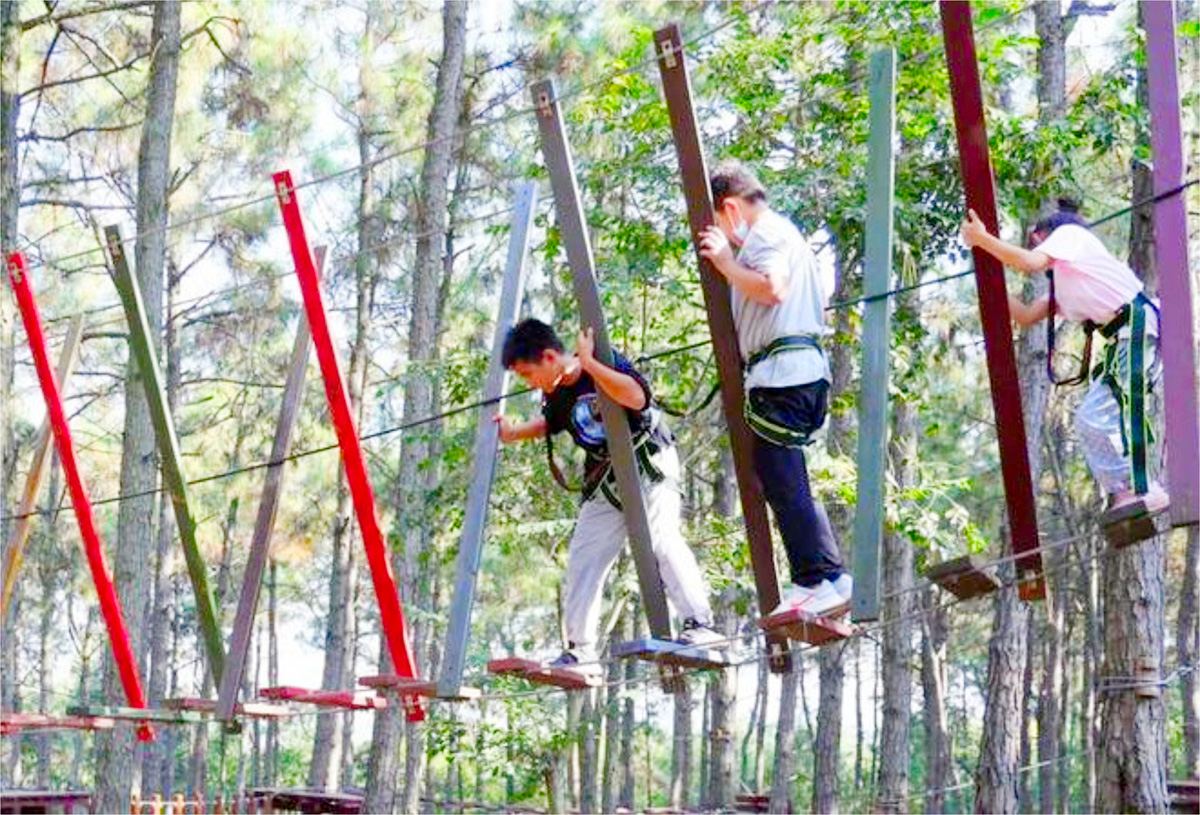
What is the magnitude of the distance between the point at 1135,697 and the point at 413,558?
6.31m

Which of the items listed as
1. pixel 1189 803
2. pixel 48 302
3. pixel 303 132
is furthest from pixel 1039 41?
pixel 48 302

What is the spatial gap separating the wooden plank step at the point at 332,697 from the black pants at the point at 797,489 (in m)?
1.63

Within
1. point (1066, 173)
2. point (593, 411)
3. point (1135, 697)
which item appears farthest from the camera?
point (1066, 173)

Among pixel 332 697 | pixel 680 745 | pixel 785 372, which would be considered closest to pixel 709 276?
pixel 785 372

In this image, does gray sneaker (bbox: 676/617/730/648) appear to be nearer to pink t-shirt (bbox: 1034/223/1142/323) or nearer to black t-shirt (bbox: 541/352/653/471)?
black t-shirt (bbox: 541/352/653/471)

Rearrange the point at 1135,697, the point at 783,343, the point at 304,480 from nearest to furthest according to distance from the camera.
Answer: the point at 783,343, the point at 1135,697, the point at 304,480

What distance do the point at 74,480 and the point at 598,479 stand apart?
8.20 feet

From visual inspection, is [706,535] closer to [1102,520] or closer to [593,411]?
[593,411]

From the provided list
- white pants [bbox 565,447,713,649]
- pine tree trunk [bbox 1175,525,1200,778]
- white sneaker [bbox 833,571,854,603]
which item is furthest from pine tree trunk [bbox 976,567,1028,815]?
white sneaker [bbox 833,571,854,603]

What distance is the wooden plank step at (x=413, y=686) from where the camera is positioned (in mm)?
5168

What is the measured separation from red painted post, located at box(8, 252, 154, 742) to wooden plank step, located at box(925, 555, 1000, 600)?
11.1 feet

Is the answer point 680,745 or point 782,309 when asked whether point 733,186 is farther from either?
point 680,745

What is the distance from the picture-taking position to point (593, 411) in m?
5.08

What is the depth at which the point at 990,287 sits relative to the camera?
4.39 m
